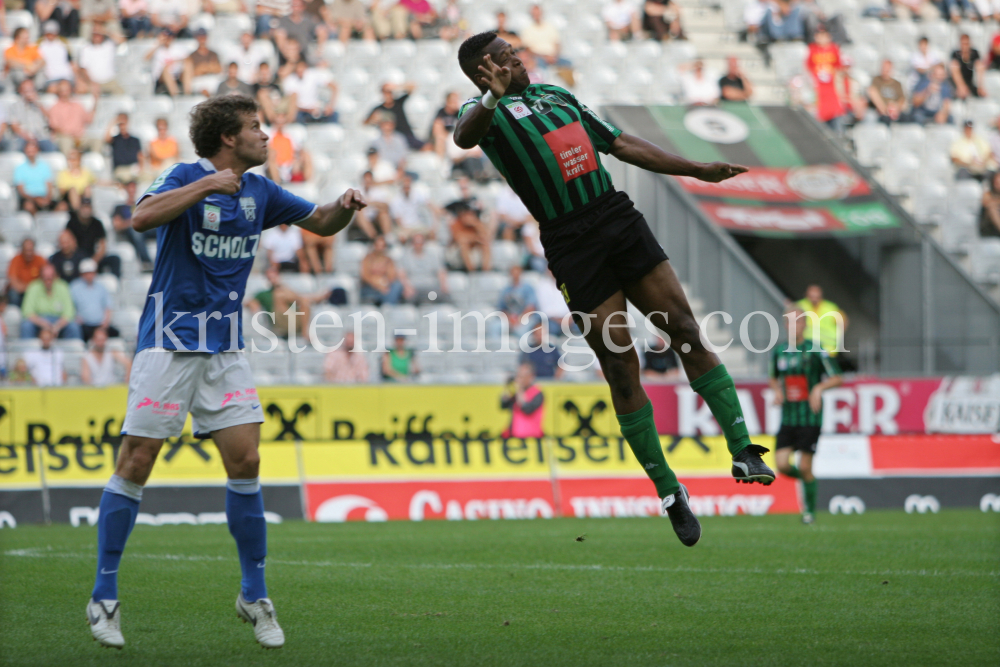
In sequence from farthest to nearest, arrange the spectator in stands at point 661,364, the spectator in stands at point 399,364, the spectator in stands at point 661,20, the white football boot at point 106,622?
the spectator in stands at point 661,20, the spectator in stands at point 661,364, the spectator in stands at point 399,364, the white football boot at point 106,622

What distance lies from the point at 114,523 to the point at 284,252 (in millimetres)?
11129

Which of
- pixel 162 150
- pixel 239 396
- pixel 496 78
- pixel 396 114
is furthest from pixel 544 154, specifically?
pixel 396 114

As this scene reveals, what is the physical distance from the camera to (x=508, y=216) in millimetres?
17328

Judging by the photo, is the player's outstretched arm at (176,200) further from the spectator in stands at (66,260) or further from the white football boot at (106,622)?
the spectator in stands at (66,260)

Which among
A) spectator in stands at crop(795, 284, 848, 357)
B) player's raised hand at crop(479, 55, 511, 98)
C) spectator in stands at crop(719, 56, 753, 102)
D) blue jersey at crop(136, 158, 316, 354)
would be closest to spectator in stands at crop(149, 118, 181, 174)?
spectator in stands at crop(719, 56, 753, 102)

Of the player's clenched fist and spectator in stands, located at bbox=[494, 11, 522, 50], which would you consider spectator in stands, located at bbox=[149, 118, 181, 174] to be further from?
the player's clenched fist

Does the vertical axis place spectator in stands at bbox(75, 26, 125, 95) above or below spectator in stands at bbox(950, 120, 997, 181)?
above

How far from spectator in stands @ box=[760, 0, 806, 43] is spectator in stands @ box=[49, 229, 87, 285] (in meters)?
13.4

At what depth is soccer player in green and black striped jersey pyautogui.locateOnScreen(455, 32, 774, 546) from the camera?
18.9 ft

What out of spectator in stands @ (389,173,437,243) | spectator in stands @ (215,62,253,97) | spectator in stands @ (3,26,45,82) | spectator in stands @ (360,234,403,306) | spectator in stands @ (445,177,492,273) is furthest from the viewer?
spectator in stands @ (3,26,45,82)

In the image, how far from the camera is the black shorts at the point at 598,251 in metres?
5.77

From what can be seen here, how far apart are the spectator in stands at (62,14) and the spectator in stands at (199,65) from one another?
2.10m

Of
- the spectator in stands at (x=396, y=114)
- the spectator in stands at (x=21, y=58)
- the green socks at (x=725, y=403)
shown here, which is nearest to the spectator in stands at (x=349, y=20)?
the spectator in stands at (x=396, y=114)

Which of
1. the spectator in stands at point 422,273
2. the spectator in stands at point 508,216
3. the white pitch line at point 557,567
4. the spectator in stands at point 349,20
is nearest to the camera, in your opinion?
the white pitch line at point 557,567
